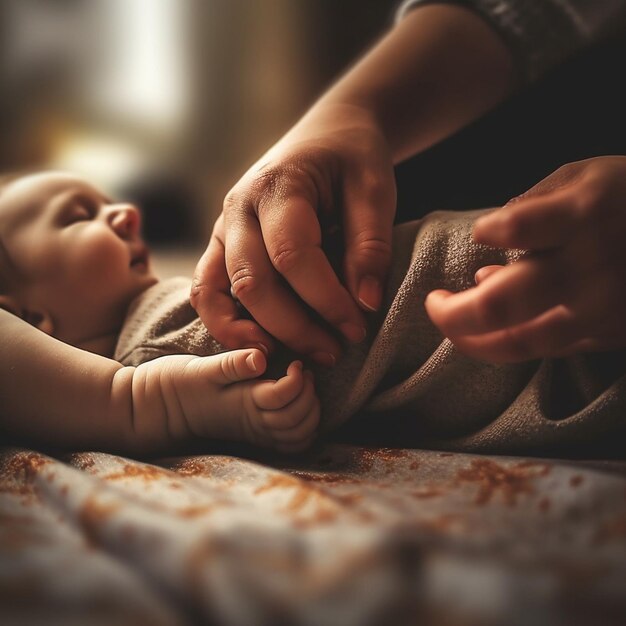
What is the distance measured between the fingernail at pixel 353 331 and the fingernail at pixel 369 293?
18 millimetres

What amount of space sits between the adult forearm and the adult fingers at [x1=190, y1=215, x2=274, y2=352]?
0.29 metres

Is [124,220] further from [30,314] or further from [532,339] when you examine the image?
[532,339]

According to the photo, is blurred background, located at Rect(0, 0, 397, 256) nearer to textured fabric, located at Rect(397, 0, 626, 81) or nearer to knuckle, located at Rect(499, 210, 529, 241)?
textured fabric, located at Rect(397, 0, 626, 81)

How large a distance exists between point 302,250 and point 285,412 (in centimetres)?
13

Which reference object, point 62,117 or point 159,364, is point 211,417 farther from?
point 62,117

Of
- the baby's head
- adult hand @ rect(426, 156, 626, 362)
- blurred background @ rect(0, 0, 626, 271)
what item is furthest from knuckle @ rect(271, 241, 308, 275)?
blurred background @ rect(0, 0, 626, 271)

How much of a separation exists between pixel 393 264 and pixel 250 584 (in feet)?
1.04

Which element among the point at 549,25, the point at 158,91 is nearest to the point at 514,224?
the point at 549,25

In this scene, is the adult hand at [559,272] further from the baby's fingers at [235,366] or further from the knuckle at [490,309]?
the baby's fingers at [235,366]

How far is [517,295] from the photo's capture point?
339 millimetres

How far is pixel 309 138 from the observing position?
1.83 ft

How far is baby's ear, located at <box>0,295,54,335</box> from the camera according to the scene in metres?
0.62

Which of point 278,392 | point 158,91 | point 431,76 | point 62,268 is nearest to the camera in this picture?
point 278,392

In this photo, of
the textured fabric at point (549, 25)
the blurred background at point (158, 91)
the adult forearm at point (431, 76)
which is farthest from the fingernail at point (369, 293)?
the blurred background at point (158, 91)
